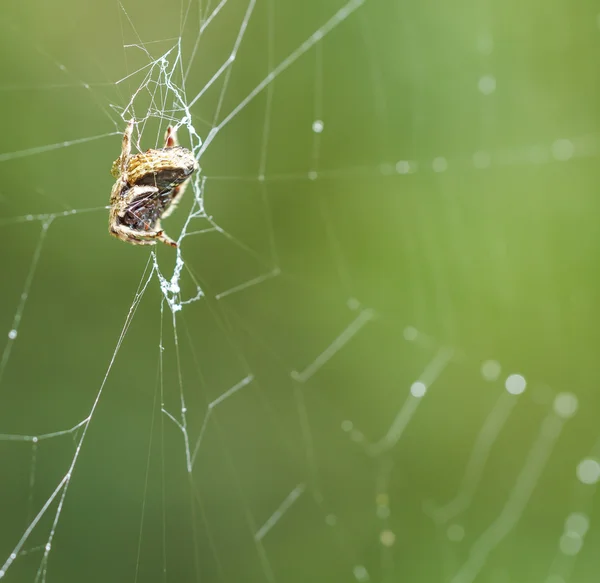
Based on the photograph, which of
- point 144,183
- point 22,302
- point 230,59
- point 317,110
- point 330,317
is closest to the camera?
point 144,183

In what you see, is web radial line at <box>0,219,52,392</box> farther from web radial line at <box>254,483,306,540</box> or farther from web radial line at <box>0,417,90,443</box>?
web radial line at <box>254,483,306,540</box>

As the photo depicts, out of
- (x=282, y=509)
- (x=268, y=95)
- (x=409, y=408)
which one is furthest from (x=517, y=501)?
(x=268, y=95)

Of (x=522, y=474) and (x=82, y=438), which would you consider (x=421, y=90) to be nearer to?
(x=522, y=474)

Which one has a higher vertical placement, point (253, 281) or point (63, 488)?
point (253, 281)

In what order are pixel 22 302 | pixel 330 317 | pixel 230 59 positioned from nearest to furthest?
1. pixel 230 59
2. pixel 22 302
3. pixel 330 317

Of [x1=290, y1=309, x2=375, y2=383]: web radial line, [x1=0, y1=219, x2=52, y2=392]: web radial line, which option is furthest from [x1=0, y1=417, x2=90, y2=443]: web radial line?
[x1=290, y1=309, x2=375, y2=383]: web radial line

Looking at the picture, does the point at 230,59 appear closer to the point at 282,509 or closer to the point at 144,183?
the point at 144,183

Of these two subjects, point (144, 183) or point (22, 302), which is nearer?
point (144, 183)

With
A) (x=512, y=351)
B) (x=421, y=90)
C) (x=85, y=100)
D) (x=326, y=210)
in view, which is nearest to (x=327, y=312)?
(x=326, y=210)

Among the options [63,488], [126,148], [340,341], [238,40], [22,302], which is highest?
[238,40]
